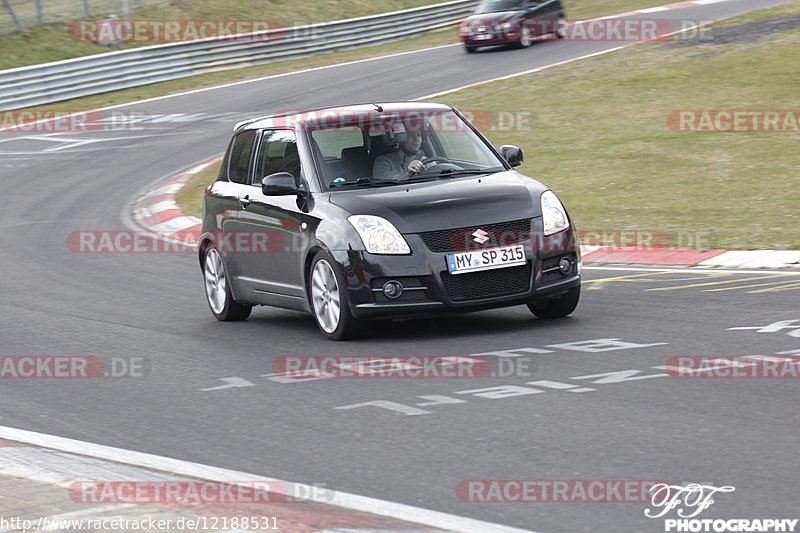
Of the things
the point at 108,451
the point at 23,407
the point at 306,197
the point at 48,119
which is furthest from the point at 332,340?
the point at 48,119

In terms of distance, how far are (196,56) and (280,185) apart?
27.3 m

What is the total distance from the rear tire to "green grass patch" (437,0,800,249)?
12.6 ft

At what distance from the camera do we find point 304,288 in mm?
9820

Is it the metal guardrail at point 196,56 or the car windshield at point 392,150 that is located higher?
the car windshield at point 392,150

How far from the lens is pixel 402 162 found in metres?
10.0

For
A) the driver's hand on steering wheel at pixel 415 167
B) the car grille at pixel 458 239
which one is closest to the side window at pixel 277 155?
the driver's hand on steering wheel at pixel 415 167

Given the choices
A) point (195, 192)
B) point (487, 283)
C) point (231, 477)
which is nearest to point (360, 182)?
point (487, 283)

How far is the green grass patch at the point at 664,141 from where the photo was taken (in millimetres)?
15344

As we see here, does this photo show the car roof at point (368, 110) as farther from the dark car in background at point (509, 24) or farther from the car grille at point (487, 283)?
the dark car in background at point (509, 24)

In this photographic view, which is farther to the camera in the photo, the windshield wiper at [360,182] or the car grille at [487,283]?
the windshield wiper at [360,182]

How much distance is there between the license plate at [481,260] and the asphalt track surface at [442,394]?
1.67 feet

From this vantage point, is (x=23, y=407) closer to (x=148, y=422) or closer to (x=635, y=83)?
(x=148, y=422)

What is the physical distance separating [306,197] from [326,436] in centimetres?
352

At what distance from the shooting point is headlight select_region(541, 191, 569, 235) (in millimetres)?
9359
